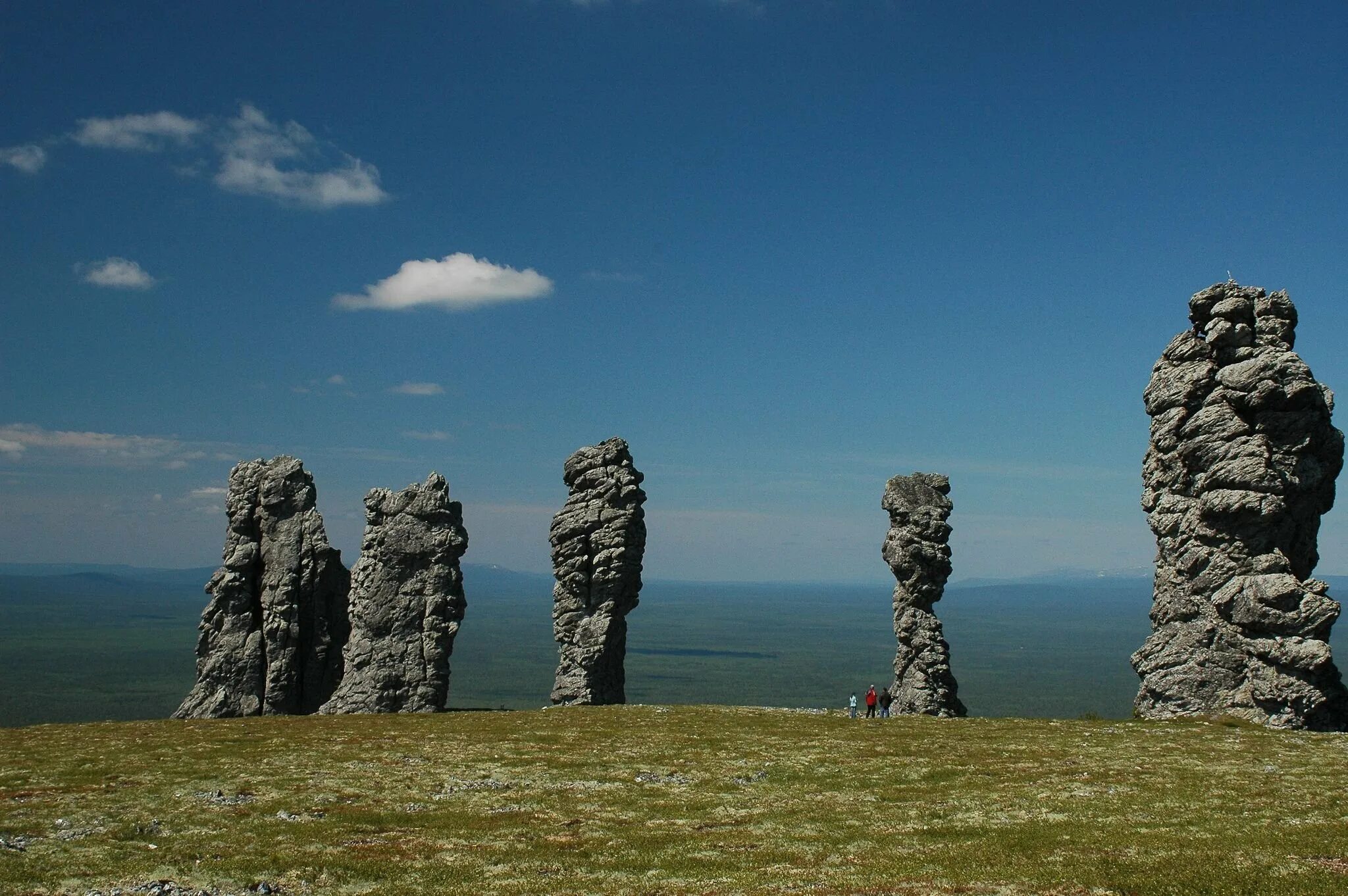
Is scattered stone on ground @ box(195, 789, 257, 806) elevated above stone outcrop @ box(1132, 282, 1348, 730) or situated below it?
below

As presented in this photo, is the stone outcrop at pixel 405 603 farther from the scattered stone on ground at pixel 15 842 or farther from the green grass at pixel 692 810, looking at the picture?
the scattered stone on ground at pixel 15 842

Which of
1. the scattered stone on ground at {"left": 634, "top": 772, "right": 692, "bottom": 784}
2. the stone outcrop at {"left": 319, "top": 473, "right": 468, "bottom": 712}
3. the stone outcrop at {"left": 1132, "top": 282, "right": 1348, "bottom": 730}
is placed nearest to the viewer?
the scattered stone on ground at {"left": 634, "top": 772, "right": 692, "bottom": 784}

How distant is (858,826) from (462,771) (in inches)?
616

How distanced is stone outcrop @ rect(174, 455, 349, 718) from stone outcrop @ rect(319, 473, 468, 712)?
355 cm

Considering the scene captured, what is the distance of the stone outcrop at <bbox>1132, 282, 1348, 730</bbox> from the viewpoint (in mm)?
46156

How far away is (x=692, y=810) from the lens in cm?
2806

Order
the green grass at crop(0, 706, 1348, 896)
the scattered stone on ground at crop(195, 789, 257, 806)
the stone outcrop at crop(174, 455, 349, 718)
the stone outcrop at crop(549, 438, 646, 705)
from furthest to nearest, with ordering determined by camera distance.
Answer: the stone outcrop at crop(549, 438, 646, 705) → the stone outcrop at crop(174, 455, 349, 718) → the scattered stone on ground at crop(195, 789, 257, 806) → the green grass at crop(0, 706, 1348, 896)

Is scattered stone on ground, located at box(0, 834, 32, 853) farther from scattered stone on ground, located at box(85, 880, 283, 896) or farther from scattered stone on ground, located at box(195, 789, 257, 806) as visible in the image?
scattered stone on ground, located at box(195, 789, 257, 806)

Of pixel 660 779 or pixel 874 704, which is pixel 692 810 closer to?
pixel 660 779

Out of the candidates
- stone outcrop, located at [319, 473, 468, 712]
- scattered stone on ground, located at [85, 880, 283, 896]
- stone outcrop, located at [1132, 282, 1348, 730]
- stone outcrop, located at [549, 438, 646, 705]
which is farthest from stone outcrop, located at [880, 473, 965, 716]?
scattered stone on ground, located at [85, 880, 283, 896]

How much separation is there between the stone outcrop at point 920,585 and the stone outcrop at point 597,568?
53.8 feet

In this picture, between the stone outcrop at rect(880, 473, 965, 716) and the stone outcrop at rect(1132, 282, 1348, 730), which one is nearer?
the stone outcrop at rect(1132, 282, 1348, 730)

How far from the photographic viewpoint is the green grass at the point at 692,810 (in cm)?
2072

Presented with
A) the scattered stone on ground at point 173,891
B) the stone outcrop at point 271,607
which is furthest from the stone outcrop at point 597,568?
the scattered stone on ground at point 173,891
